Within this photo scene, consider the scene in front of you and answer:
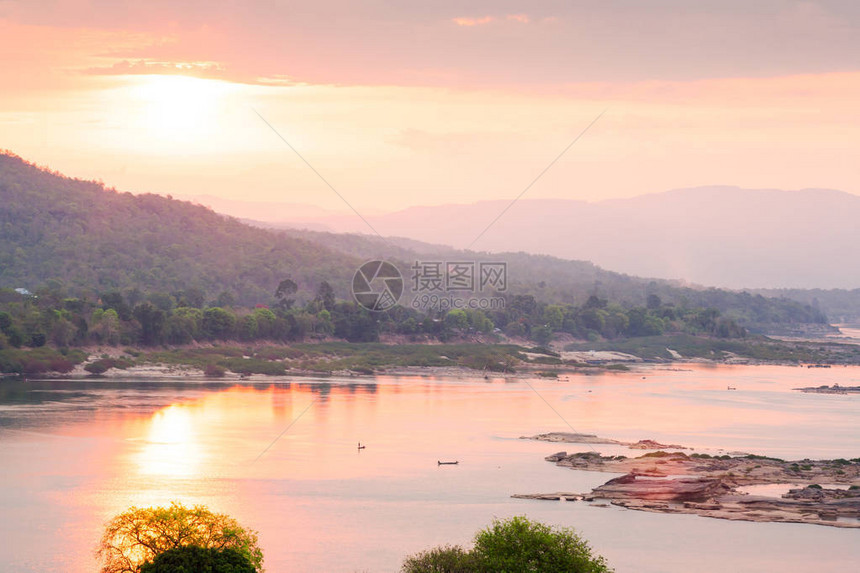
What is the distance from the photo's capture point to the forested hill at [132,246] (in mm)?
139125

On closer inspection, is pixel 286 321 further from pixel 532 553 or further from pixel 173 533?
pixel 532 553

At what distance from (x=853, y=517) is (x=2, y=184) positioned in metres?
167

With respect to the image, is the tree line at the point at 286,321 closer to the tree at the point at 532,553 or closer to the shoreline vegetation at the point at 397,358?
the shoreline vegetation at the point at 397,358

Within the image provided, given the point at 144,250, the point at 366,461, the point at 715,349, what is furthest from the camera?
the point at 144,250

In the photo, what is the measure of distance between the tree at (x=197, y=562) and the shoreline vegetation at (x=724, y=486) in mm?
17226

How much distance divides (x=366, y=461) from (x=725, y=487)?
14.9m

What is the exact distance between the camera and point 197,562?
18391 millimetres

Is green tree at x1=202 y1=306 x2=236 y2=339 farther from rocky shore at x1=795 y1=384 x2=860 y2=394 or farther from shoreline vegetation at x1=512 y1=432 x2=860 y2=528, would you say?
shoreline vegetation at x1=512 y1=432 x2=860 y2=528

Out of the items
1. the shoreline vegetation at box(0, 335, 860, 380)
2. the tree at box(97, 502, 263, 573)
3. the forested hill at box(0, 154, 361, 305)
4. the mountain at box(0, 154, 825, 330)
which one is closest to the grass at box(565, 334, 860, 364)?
the shoreline vegetation at box(0, 335, 860, 380)

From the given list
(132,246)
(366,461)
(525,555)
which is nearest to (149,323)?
(366,461)

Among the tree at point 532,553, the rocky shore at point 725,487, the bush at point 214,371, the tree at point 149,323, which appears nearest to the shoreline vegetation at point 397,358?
the bush at point 214,371

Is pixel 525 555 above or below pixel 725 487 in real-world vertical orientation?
above

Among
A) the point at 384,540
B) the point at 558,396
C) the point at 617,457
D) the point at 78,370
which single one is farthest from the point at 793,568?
the point at 78,370

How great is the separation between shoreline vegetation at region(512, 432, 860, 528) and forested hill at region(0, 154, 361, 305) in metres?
94.8
